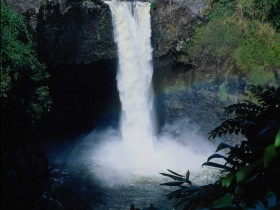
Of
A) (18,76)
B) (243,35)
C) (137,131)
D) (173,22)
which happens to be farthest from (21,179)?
(243,35)

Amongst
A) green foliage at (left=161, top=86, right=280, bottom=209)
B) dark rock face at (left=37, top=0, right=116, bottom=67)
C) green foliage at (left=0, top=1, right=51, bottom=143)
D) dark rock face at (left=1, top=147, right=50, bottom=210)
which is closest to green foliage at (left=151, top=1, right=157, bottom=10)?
dark rock face at (left=37, top=0, right=116, bottom=67)

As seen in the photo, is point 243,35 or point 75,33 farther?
point 243,35

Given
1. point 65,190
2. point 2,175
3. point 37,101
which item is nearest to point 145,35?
point 37,101

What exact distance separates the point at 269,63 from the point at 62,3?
9021 millimetres

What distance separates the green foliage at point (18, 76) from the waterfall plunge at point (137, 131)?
3.75 metres

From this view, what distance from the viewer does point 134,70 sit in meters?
17.6

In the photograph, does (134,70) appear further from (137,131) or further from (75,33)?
(75,33)

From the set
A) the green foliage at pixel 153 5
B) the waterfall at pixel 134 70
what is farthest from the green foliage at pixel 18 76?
→ the green foliage at pixel 153 5

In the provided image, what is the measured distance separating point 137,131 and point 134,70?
2.81 m

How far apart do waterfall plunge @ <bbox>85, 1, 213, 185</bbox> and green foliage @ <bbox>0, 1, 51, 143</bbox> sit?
375 cm

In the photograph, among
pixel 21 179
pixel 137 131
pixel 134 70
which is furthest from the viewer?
pixel 137 131

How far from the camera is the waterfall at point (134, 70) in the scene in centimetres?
1666

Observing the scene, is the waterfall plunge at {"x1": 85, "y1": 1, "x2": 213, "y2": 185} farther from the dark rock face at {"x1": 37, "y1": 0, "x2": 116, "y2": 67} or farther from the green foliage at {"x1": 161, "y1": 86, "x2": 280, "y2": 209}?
the green foliage at {"x1": 161, "y1": 86, "x2": 280, "y2": 209}

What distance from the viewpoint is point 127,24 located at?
54.5 feet
